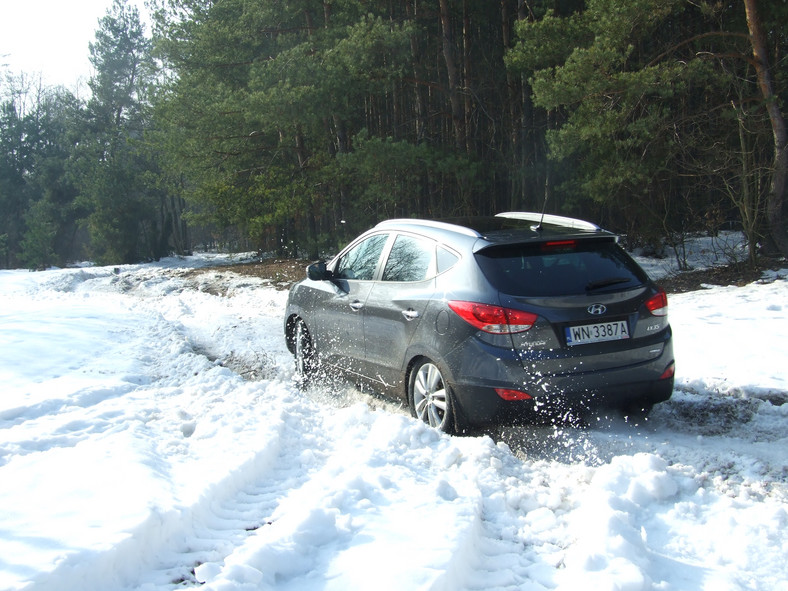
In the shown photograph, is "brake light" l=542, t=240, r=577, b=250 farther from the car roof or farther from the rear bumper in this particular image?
the rear bumper

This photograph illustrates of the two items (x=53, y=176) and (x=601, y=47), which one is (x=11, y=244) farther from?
(x=601, y=47)

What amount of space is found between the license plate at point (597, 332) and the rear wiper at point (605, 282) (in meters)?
0.27

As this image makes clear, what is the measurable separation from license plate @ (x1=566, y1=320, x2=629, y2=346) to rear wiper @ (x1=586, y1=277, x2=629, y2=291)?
27 cm

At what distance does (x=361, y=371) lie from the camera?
6.16 meters

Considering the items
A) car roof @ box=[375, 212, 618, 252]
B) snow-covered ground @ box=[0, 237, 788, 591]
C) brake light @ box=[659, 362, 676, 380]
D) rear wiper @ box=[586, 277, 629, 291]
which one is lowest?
snow-covered ground @ box=[0, 237, 788, 591]

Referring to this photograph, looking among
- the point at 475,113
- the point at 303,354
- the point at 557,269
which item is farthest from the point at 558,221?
the point at 475,113

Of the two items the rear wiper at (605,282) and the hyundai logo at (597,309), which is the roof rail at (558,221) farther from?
the hyundai logo at (597,309)

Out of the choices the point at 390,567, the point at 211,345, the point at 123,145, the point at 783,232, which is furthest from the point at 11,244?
the point at 390,567

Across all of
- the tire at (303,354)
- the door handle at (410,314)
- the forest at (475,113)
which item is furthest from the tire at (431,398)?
the forest at (475,113)

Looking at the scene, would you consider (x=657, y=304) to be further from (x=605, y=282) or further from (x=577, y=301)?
(x=577, y=301)

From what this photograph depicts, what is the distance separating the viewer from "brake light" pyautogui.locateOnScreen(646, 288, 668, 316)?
194 inches

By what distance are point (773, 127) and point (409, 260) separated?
35.4 ft

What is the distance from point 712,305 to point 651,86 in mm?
5002

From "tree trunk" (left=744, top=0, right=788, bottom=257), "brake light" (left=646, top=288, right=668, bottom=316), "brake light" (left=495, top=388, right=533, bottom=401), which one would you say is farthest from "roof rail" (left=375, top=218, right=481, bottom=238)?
"tree trunk" (left=744, top=0, right=788, bottom=257)
